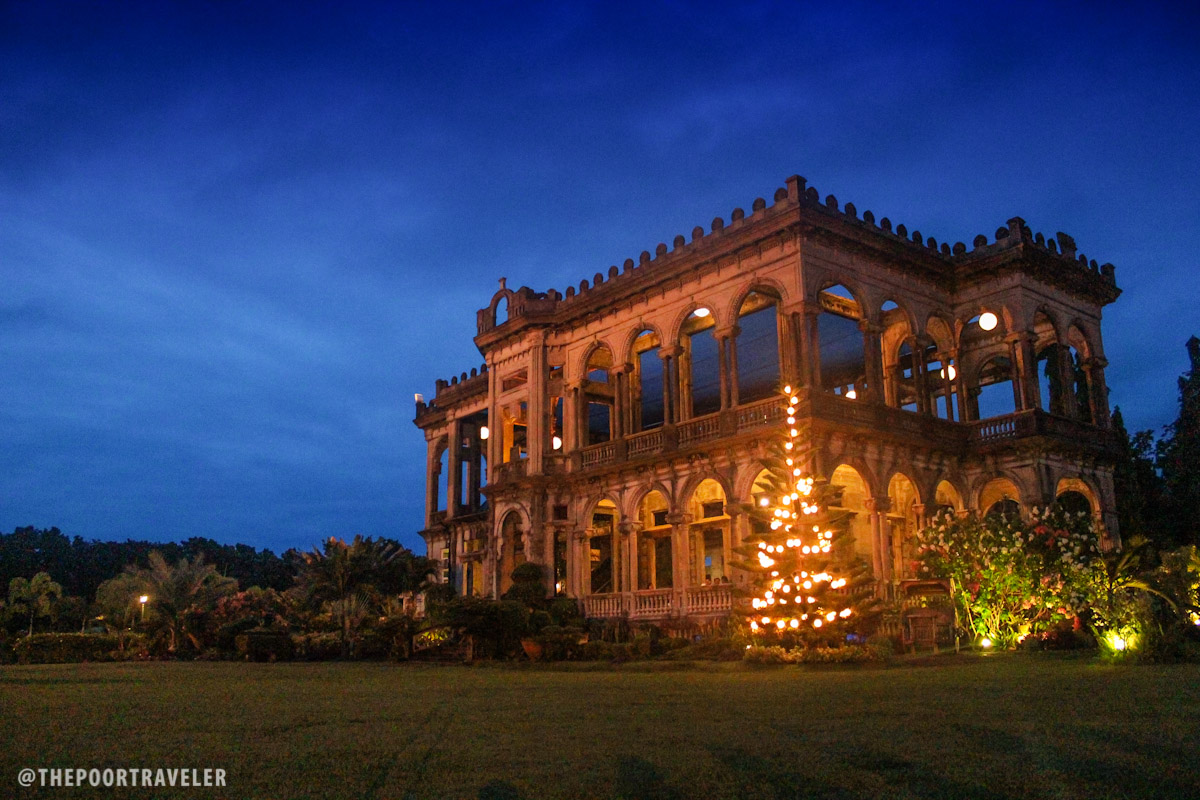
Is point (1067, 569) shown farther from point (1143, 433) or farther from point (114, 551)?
point (114, 551)

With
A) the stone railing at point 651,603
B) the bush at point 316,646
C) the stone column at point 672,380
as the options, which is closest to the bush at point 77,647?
the bush at point 316,646

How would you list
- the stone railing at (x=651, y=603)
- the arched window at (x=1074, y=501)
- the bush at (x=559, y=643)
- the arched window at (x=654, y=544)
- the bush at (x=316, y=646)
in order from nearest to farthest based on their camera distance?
the bush at (x=559, y=643)
the stone railing at (x=651, y=603)
the bush at (x=316, y=646)
the arched window at (x=1074, y=501)
the arched window at (x=654, y=544)

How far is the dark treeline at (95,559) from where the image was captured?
6103 cm

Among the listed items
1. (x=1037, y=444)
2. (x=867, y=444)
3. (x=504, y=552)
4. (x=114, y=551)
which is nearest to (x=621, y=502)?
(x=504, y=552)

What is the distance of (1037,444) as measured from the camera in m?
26.5

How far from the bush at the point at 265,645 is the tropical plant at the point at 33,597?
18770 mm

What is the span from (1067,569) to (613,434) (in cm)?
1533

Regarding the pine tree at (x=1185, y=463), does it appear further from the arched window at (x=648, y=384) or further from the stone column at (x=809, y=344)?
the arched window at (x=648, y=384)

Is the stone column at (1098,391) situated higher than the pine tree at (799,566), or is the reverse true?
the stone column at (1098,391)

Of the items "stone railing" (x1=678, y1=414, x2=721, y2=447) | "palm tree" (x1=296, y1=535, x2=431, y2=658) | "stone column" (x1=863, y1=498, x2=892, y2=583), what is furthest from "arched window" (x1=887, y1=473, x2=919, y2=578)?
"palm tree" (x1=296, y1=535, x2=431, y2=658)

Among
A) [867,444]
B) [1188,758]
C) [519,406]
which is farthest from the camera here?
[519,406]

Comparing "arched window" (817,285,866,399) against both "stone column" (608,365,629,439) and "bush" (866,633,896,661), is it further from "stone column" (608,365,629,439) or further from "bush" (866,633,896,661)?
"bush" (866,633,896,661)

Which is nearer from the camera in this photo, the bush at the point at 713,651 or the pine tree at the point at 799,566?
the pine tree at the point at 799,566

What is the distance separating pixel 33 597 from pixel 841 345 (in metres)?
38.0
